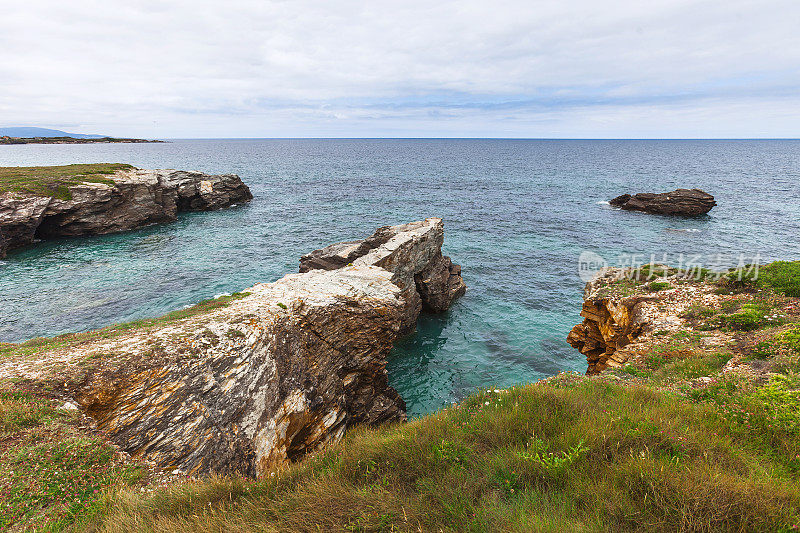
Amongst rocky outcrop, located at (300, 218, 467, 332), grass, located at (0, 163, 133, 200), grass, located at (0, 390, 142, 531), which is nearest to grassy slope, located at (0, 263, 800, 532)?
grass, located at (0, 390, 142, 531)

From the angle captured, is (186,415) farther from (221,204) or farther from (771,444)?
(221,204)

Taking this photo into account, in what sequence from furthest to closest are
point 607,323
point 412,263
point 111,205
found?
point 111,205, point 412,263, point 607,323

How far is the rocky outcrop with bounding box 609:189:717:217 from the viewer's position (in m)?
57.2

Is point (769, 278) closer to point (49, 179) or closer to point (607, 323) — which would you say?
point (607, 323)

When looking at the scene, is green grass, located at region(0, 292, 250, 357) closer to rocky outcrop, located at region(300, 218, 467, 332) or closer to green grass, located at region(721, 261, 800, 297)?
rocky outcrop, located at region(300, 218, 467, 332)

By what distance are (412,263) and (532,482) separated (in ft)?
67.1

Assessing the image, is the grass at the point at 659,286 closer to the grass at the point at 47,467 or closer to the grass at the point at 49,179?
the grass at the point at 47,467

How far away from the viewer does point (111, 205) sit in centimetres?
4912

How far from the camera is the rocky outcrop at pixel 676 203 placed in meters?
57.2

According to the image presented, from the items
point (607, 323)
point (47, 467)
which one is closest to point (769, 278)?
point (607, 323)

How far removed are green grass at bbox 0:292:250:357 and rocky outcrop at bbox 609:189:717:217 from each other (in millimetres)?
67433

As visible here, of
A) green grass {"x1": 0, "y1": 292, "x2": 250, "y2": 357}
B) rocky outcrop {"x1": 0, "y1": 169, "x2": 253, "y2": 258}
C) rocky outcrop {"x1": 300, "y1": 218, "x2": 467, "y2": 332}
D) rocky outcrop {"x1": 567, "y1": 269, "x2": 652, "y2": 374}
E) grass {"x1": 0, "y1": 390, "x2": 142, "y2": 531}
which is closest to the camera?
grass {"x1": 0, "y1": 390, "x2": 142, "y2": 531}

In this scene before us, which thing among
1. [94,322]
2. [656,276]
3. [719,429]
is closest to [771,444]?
[719,429]

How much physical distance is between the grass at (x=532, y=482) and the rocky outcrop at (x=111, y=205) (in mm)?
51418
